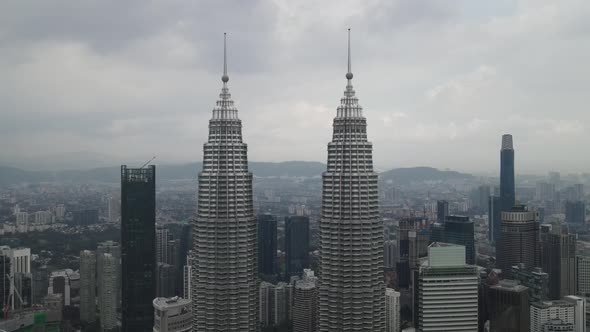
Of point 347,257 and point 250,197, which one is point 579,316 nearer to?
point 347,257

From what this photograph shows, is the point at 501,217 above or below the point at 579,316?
above

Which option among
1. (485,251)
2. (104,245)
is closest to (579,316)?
(485,251)

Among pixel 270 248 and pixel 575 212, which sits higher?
pixel 575 212

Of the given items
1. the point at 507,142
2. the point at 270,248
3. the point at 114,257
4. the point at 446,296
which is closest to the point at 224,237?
the point at 446,296

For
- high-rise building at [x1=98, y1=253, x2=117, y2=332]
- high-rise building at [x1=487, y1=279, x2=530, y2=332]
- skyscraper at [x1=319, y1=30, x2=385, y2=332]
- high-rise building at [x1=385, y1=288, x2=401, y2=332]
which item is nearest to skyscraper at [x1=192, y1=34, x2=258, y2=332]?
skyscraper at [x1=319, y1=30, x2=385, y2=332]

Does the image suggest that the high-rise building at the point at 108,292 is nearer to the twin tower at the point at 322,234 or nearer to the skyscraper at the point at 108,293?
the skyscraper at the point at 108,293

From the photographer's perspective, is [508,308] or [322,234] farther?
[508,308]

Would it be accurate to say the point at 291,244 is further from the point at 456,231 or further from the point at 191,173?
the point at 191,173
